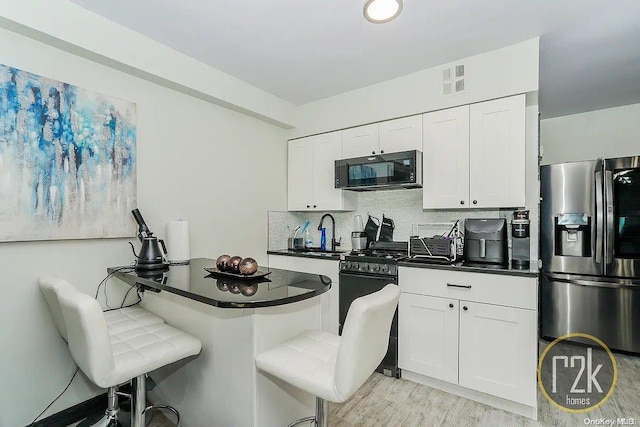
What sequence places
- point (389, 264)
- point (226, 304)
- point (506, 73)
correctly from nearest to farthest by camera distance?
1. point (226, 304)
2. point (506, 73)
3. point (389, 264)

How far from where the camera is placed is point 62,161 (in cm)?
192

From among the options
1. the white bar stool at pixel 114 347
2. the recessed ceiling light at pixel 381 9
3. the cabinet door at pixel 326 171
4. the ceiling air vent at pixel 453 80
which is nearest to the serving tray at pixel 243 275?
the white bar stool at pixel 114 347

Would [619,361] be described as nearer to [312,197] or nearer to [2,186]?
[312,197]

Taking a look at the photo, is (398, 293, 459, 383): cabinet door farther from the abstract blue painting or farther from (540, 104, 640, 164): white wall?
(540, 104, 640, 164): white wall

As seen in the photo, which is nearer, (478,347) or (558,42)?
(478,347)

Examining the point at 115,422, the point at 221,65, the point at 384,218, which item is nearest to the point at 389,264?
the point at 384,218

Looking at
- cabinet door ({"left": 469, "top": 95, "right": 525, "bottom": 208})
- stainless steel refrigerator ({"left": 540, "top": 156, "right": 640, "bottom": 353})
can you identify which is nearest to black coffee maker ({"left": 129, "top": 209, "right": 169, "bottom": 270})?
cabinet door ({"left": 469, "top": 95, "right": 525, "bottom": 208})

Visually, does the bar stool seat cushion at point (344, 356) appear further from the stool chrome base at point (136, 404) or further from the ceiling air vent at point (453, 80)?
the ceiling air vent at point (453, 80)

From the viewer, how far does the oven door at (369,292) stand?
2.51 meters

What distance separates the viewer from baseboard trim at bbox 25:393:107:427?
188cm

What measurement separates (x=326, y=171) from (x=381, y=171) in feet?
2.33

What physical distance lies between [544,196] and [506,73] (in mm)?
1592

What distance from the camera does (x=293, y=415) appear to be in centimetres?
163

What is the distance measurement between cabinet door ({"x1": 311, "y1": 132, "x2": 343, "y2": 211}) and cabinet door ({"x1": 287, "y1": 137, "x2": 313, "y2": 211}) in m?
0.07
